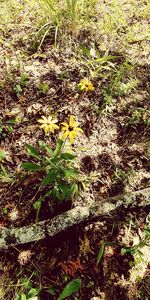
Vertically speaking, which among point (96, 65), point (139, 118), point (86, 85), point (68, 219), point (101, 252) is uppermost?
point (96, 65)

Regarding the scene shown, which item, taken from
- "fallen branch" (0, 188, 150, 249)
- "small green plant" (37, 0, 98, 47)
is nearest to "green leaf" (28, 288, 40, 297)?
"fallen branch" (0, 188, 150, 249)

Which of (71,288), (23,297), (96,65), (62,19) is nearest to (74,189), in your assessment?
(71,288)

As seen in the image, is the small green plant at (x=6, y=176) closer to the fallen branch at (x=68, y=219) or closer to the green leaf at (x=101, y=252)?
the fallen branch at (x=68, y=219)

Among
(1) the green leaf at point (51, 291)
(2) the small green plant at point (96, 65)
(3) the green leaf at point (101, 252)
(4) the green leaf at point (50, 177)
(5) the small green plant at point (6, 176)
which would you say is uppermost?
(2) the small green plant at point (96, 65)

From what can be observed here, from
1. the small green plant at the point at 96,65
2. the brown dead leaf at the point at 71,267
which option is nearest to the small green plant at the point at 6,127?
the small green plant at the point at 96,65

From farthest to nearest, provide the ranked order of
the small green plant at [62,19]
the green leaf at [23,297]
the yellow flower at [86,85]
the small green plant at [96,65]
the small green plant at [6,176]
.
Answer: the small green plant at [62,19], the small green plant at [96,65], the yellow flower at [86,85], the small green plant at [6,176], the green leaf at [23,297]

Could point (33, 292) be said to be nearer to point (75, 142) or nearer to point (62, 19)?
point (75, 142)

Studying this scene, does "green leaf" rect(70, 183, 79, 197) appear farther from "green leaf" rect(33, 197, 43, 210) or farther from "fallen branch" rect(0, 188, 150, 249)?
"green leaf" rect(33, 197, 43, 210)
